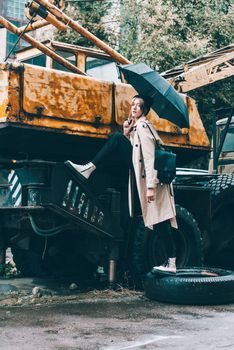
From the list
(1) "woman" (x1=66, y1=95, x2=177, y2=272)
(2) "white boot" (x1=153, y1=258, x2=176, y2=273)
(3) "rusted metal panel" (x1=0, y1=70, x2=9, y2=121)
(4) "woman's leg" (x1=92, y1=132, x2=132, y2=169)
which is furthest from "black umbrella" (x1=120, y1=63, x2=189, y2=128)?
(2) "white boot" (x1=153, y1=258, x2=176, y2=273)

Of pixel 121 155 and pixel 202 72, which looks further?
pixel 202 72

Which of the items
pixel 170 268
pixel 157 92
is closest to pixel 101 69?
pixel 157 92

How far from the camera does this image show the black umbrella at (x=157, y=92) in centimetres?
666

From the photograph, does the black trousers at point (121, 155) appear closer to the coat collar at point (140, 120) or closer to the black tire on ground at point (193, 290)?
the coat collar at point (140, 120)

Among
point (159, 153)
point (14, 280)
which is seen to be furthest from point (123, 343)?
point (14, 280)

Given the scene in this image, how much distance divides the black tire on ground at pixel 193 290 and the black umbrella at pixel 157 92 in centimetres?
169

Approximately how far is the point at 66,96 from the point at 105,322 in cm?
254

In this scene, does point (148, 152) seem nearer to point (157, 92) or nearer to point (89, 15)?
point (157, 92)

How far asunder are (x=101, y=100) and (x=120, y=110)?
0.28 metres

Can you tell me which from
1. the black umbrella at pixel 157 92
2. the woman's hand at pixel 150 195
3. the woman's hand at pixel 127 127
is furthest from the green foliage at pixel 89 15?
the woman's hand at pixel 150 195

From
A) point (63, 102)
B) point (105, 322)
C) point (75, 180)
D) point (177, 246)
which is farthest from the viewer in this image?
point (177, 246)

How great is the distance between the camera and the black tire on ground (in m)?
6.00

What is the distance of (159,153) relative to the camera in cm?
634

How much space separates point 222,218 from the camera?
859cm
